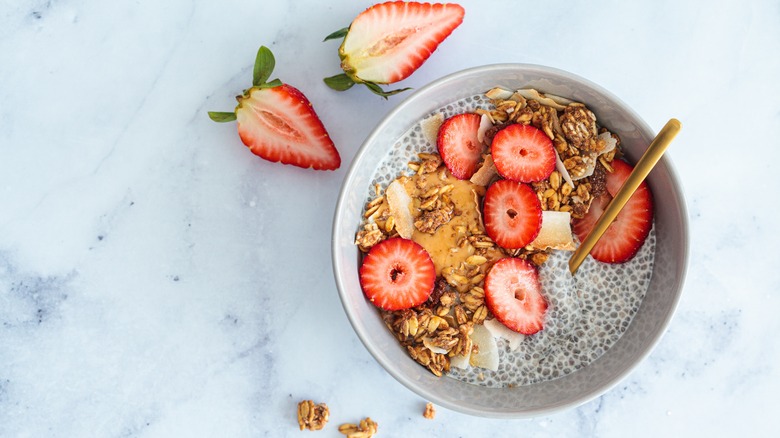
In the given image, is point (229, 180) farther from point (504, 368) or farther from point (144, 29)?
point (504, 368)

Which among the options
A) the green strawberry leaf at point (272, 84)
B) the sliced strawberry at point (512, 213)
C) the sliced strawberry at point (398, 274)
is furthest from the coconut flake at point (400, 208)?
the green strawberry leaf at point (272, 84)

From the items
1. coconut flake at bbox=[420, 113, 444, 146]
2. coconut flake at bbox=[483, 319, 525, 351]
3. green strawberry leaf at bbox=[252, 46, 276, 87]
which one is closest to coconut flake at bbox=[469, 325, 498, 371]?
coconut flake at bbox=[483, 319, 525, 351]

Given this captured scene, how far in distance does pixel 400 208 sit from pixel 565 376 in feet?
1.26

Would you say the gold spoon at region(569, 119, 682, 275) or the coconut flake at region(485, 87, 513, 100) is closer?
the gold spoon at region(569, 119, 682, 275)

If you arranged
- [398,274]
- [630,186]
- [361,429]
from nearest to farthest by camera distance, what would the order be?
[630,186]
[398,274]
[361,429]

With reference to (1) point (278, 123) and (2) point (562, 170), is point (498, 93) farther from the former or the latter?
(1) point (278, 123)

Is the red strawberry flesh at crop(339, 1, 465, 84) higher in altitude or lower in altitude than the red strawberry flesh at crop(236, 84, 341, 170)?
higher

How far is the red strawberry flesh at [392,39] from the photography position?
1.12 m

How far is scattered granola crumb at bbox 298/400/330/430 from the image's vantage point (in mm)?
1196

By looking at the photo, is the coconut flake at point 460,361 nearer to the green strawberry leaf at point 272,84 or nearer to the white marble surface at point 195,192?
the white marble surface at point 195,192

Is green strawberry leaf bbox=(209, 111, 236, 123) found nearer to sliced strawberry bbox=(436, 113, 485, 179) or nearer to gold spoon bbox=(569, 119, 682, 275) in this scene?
sliced strawberry bbox=(436, 113, 485, 179)

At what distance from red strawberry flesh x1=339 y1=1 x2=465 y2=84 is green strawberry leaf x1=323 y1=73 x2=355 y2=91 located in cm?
2

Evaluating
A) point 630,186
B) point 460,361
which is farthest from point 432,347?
point 630,186

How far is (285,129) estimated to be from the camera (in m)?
1.17
